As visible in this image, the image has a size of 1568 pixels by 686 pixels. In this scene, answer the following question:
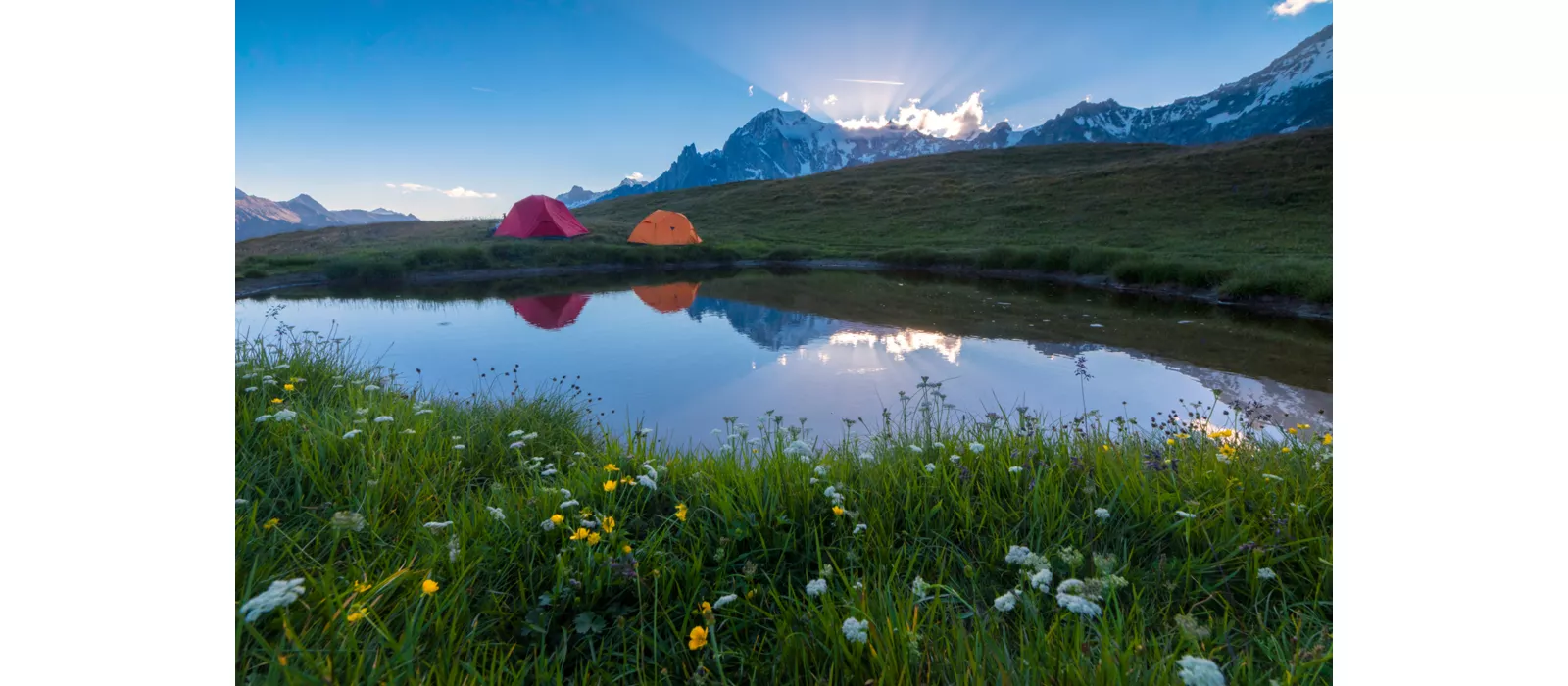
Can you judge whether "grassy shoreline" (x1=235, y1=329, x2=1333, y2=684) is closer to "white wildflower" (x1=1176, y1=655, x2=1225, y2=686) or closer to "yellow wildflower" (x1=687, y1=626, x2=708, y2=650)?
"yellow wildflower" (x1=687, y1=626, x2=708, y2=650)

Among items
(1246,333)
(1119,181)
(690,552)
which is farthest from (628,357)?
(1119,181)

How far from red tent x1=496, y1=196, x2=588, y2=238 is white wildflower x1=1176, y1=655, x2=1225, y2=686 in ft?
115

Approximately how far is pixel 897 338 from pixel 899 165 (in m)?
59.1

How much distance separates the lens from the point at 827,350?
938 cm

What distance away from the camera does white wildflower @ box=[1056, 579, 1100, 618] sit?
4.44ft

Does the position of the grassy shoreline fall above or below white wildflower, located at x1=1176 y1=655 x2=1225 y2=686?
below

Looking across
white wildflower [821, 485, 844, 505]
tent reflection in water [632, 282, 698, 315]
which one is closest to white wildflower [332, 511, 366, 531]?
white wildflower [821, 485, 844, 505]

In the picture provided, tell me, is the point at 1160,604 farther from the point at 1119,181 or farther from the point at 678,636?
the point at 1119,181

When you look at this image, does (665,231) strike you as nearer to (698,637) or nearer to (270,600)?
(698,637)

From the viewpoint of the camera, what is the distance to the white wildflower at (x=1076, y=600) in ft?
4.44

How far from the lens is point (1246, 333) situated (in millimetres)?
10641

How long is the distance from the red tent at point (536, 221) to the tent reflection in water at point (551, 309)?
1787cm

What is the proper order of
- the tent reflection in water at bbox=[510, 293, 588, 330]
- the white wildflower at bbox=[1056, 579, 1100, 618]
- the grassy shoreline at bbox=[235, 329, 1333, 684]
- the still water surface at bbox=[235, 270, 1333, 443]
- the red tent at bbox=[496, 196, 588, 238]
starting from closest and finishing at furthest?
the white wildflower at bbox=[1056, 579, 1100, 618] → the grassy shoreline at bbox=[235, 329, 1333, 684] → the still water surface at bbox=[235, 270, 1333, 443] → the tent reflection in water at bbox=[510, 293, 588, 330] → the red tent at bbox=[496, 196, 588, 238]
